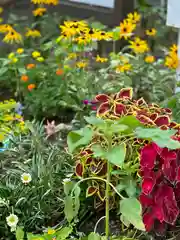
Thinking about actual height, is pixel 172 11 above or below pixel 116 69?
above

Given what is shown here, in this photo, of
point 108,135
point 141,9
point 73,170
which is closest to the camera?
point 108,135

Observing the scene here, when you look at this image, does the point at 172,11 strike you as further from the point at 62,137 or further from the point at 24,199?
the point at 24,199

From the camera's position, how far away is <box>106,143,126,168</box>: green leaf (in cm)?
212

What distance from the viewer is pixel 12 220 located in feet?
8.43

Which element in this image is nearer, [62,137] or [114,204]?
[114,204]

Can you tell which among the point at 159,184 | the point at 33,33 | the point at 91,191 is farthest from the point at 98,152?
the point at 33,33

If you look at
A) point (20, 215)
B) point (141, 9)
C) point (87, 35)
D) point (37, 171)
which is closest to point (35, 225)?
point (20, 215)

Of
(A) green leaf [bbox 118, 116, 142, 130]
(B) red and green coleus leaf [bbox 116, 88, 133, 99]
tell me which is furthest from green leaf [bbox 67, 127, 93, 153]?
(B) red and green coleus leaf [bbox 116, 88, 133, 99]

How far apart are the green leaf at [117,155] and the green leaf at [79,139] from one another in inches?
3.7

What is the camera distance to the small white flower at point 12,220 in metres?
2.56

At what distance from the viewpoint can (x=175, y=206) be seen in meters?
2.41

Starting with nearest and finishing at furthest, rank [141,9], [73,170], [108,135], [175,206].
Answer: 1. [108,135]
2. [175,206]
3. [73,170]
4. [141,9]

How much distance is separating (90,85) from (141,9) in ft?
6.04

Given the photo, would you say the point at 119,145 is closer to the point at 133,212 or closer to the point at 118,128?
the point at 118,128
